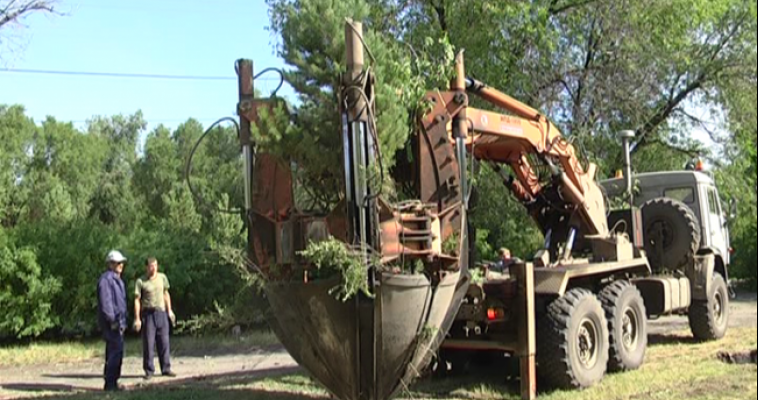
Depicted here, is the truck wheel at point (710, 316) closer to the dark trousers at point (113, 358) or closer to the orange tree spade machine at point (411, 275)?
the orange tree spade machine at point (411, 275)

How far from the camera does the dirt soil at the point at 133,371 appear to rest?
35.6 ft

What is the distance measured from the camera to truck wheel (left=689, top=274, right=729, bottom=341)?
1321 cm

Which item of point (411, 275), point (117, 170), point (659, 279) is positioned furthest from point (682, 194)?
point (117, 170)

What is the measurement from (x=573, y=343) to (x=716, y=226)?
672 cm

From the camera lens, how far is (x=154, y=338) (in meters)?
11.5

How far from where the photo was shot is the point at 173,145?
48906 millimetres

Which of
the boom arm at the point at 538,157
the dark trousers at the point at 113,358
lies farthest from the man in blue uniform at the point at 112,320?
the boom arm at the point at 538,157

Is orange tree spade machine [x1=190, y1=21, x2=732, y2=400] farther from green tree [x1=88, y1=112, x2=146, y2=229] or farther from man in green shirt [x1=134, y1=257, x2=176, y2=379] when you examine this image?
green tree [x1=88, y1=112, x2=146, y2=229]

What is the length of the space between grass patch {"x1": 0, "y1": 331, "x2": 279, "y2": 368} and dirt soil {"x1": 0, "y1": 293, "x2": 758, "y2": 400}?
1.12ft

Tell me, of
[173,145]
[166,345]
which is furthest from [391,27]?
[173,145]

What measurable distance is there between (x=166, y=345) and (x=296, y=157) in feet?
20.0

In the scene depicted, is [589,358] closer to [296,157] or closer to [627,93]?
[296,157]

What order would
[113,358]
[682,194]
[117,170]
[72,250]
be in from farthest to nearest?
1. [117,170]
2. [72,250]
3. [682,194]
4. [113,358]

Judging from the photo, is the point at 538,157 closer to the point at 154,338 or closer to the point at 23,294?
the point at 154,338
